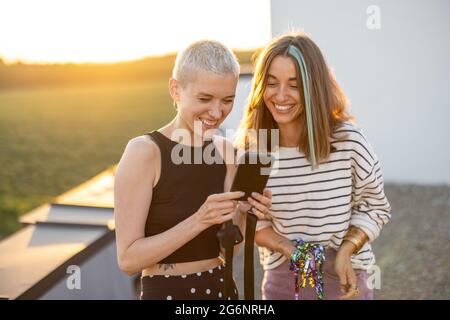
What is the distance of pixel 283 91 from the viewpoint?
1.71 metres

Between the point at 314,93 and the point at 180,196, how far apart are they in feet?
1.88

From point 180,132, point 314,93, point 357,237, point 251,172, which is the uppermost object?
point 314,93

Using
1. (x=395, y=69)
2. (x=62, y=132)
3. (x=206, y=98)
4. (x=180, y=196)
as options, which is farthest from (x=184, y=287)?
(x=62, y=132)

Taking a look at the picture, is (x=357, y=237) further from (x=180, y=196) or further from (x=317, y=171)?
(x=180, y=196)

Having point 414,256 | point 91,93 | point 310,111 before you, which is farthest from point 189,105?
point 91,93

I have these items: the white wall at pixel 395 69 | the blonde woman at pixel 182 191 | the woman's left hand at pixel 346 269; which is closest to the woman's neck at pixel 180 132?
the blonde woman at pixel 182 191

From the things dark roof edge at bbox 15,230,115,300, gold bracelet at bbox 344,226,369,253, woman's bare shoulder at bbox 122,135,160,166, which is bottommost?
dark roof edge at bbox 15,230,115,300

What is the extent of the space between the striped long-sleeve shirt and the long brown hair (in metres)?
0.05

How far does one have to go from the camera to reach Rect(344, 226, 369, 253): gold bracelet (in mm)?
1777

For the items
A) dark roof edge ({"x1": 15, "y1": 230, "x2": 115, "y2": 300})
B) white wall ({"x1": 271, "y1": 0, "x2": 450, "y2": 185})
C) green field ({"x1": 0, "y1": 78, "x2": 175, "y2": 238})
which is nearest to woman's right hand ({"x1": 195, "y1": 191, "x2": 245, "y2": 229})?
dark roof edge ({"x1": 15, "y1": 230, "x2": 115, "y2": 300})

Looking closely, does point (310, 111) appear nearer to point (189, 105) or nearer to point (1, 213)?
point (189, 105)

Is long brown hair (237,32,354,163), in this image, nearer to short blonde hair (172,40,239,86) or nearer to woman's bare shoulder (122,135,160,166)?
short blonde hair (172,40,239,86)

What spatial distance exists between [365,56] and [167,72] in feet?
57.2
